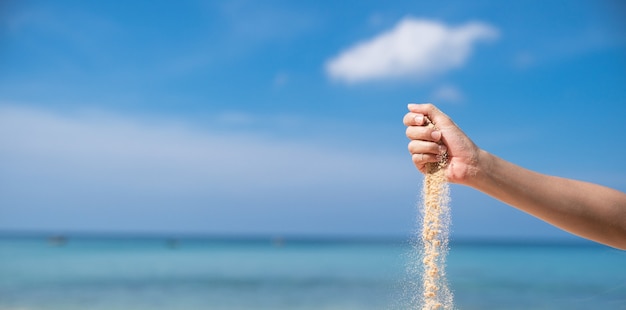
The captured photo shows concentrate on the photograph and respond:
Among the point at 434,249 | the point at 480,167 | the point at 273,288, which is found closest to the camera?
the point at 480,167

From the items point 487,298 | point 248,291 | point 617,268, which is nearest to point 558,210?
point 487,298

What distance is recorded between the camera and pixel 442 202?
2078 mm

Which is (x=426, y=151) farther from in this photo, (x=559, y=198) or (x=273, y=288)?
(x=273, y=288)

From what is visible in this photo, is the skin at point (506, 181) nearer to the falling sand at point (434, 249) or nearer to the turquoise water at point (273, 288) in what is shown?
the falling sand at point (434, 249)

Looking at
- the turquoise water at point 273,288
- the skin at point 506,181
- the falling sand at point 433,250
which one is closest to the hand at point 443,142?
the skin at point 506,181

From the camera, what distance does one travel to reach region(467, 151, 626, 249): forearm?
1809 mm

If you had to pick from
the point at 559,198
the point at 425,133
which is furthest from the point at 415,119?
the point at 559,198

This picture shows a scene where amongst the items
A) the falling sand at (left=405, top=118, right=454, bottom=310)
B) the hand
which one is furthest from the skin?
the falling sand at (left=405, top=118, right=454, bottom=310)

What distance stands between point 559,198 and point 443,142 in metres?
0.38

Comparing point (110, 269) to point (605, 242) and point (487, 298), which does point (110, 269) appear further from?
point (605, 242)

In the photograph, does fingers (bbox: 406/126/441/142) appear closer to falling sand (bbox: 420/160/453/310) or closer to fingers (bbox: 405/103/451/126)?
fingers (bbox: 405/103/451/126)

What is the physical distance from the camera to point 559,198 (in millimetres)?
1875

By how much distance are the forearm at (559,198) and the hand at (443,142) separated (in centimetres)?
3

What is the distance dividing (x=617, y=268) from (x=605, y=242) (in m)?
18.9
